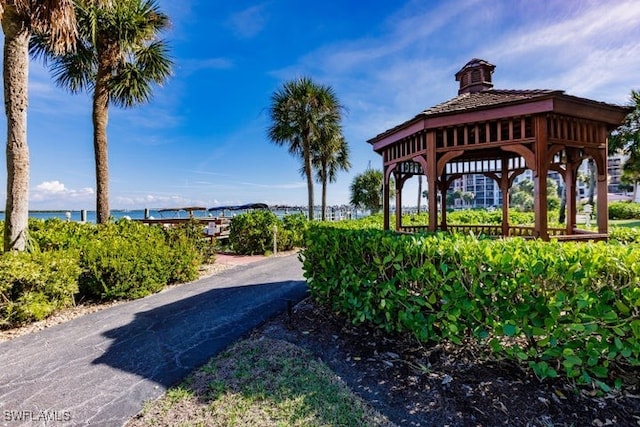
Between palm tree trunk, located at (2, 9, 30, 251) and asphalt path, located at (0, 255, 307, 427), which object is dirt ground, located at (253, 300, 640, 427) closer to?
asphalt path, located at (0, 255, 307, 427)

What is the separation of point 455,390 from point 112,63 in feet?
41.0

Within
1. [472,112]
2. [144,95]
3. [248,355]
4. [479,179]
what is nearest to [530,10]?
[472,112]

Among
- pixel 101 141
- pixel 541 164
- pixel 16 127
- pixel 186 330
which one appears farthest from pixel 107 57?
pixel 541 164

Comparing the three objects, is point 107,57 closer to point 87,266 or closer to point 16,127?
point 16,127

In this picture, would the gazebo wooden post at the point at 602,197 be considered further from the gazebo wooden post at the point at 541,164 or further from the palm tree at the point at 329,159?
the palm tree at the point at 329,159

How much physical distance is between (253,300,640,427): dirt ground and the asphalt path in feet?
4.68

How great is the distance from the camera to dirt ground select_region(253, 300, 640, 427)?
7.85 feet

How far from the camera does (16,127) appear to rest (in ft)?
17.6

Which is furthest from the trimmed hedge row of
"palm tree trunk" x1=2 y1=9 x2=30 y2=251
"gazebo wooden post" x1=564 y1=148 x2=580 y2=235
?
"gazebo wooden post" x1=564 y1=148 x2=580 y2=235

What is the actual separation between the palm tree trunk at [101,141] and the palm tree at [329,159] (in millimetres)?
10622

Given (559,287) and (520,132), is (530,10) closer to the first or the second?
(520,132)

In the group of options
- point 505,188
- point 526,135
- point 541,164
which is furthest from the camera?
point 505,188

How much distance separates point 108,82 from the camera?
31.9ft

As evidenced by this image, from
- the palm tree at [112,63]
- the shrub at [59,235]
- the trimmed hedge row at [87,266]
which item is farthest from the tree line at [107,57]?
the trimmed hedge row at [87,266]
